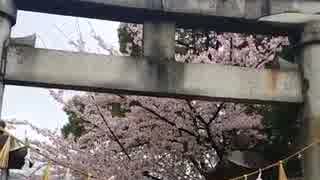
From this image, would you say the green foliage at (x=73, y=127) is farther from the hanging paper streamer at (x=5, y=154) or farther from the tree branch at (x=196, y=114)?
the hanging paper streamer at (x=5, y=154)

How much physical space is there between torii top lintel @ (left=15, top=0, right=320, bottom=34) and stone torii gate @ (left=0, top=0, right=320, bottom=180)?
16 mm

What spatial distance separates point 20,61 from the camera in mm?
7441

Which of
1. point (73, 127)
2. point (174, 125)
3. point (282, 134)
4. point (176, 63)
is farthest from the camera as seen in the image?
point (73, 127)

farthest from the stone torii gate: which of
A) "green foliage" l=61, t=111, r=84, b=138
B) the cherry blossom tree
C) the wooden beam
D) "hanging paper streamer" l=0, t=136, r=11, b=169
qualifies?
"green foliage" l=61, t=111, r=84, b=138

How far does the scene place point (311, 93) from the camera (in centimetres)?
780

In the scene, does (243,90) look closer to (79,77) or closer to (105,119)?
(79,77)

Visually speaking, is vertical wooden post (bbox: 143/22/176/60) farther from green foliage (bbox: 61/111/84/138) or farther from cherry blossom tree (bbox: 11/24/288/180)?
green foliage (bbox: 61/111/84/138)

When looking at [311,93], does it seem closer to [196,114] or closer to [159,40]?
Answer: [159,40]

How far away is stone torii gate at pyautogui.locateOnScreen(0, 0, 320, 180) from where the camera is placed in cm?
746

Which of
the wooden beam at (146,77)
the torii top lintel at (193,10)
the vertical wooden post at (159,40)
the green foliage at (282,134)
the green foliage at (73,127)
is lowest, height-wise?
the green foliage at (73,127)

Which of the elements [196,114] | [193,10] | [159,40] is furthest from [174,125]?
[193,10]

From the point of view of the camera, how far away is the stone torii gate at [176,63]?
746 centimetres

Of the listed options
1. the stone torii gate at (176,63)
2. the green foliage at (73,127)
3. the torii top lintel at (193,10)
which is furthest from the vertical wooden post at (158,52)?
the green foliage at (73,127)

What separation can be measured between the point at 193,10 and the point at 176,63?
932mm
